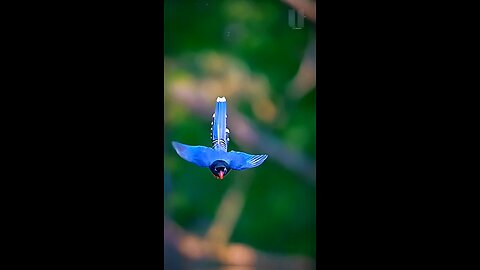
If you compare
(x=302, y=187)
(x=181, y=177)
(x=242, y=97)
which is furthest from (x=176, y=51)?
(x=302, y=187)

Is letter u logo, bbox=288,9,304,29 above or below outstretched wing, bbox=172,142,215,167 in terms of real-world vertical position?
above

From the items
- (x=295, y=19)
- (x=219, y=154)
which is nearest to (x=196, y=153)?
(x=219, y=154)

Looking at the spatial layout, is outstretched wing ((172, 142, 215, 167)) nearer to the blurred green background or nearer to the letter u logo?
the blurred green background

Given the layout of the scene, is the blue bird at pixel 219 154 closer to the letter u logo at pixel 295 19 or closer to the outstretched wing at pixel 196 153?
the outstretched wing at pixel 196 153

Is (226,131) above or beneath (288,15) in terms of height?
beneath

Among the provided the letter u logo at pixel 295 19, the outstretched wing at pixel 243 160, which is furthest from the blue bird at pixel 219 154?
the letter u logo at pixel 295 19

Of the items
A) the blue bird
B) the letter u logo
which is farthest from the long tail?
the letter u logo
